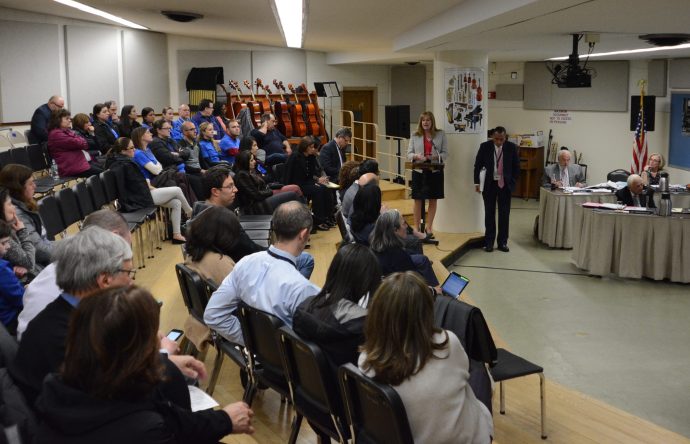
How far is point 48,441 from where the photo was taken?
208 centimetres

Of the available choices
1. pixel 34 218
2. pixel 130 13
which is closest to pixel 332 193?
pixel 130 13

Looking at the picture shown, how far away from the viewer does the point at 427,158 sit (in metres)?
10.1

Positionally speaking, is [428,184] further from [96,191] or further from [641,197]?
[96,191]

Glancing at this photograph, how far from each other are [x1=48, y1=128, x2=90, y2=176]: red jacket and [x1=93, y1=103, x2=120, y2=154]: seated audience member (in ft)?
3.50

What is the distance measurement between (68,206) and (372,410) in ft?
15.4

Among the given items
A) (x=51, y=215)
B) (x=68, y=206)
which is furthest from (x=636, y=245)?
(x=51, y=215)

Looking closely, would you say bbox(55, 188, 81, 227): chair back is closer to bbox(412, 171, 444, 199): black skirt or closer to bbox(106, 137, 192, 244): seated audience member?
bbox(106, 137, 192, 244): seated audience member

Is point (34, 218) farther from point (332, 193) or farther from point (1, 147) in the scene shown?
point (1, 147)

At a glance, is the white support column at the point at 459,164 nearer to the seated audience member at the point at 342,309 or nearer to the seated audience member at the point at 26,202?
the seated audience member at the point at 26,202

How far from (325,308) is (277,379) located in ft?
2.29

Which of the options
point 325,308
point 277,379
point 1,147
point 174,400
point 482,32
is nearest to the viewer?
point 174,400

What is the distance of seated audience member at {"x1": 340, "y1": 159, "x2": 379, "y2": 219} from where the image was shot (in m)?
6.95

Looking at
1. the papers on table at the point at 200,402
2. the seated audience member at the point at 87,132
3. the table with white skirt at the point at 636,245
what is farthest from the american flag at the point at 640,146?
the papers on table at the point at 200,402

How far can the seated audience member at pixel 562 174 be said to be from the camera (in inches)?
435
